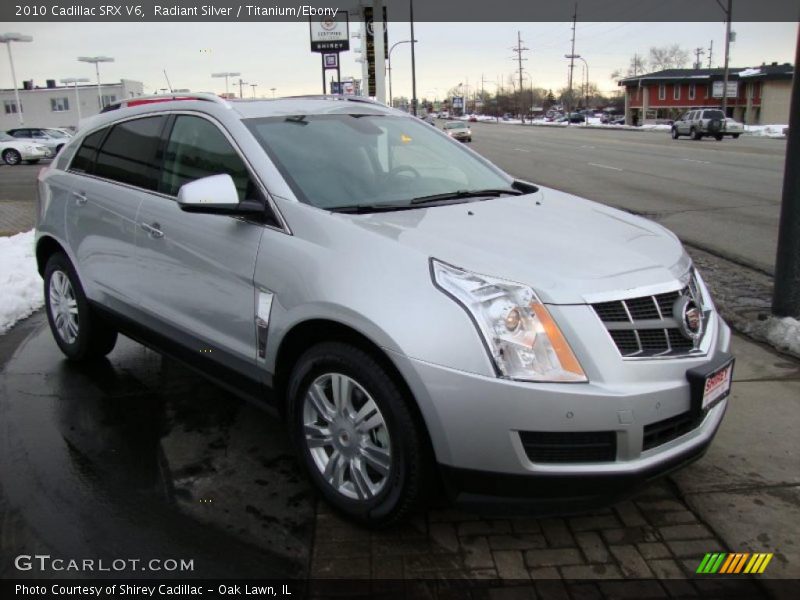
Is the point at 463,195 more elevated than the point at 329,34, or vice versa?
the point at 329,34

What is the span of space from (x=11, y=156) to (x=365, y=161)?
33074 mm

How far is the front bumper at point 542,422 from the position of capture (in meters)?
2.41

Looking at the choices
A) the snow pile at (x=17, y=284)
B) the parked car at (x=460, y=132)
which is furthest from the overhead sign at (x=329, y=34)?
the snow pile at (x=17, y=284)

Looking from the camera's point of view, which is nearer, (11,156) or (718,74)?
(11,156)

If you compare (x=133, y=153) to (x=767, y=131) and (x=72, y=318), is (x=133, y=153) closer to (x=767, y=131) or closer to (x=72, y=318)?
(x=72, y=318)

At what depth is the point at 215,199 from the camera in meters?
3.16

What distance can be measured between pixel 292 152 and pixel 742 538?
8.78ft

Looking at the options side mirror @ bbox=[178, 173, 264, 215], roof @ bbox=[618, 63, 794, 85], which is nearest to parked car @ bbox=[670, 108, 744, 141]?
roof @ bbox=[618, 63, 794, 85]

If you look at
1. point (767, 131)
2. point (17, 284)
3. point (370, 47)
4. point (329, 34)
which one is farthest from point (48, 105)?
point (17, 284)

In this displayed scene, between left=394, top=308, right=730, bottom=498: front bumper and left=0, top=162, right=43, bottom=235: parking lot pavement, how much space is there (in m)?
10.1

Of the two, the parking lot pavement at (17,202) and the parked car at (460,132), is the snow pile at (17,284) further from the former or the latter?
the parked car at (460,132)

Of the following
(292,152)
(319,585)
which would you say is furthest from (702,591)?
(292,152)

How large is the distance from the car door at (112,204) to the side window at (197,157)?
163mm

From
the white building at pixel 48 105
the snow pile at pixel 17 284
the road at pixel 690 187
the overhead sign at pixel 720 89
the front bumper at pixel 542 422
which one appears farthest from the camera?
the white building at pixel 48 105
